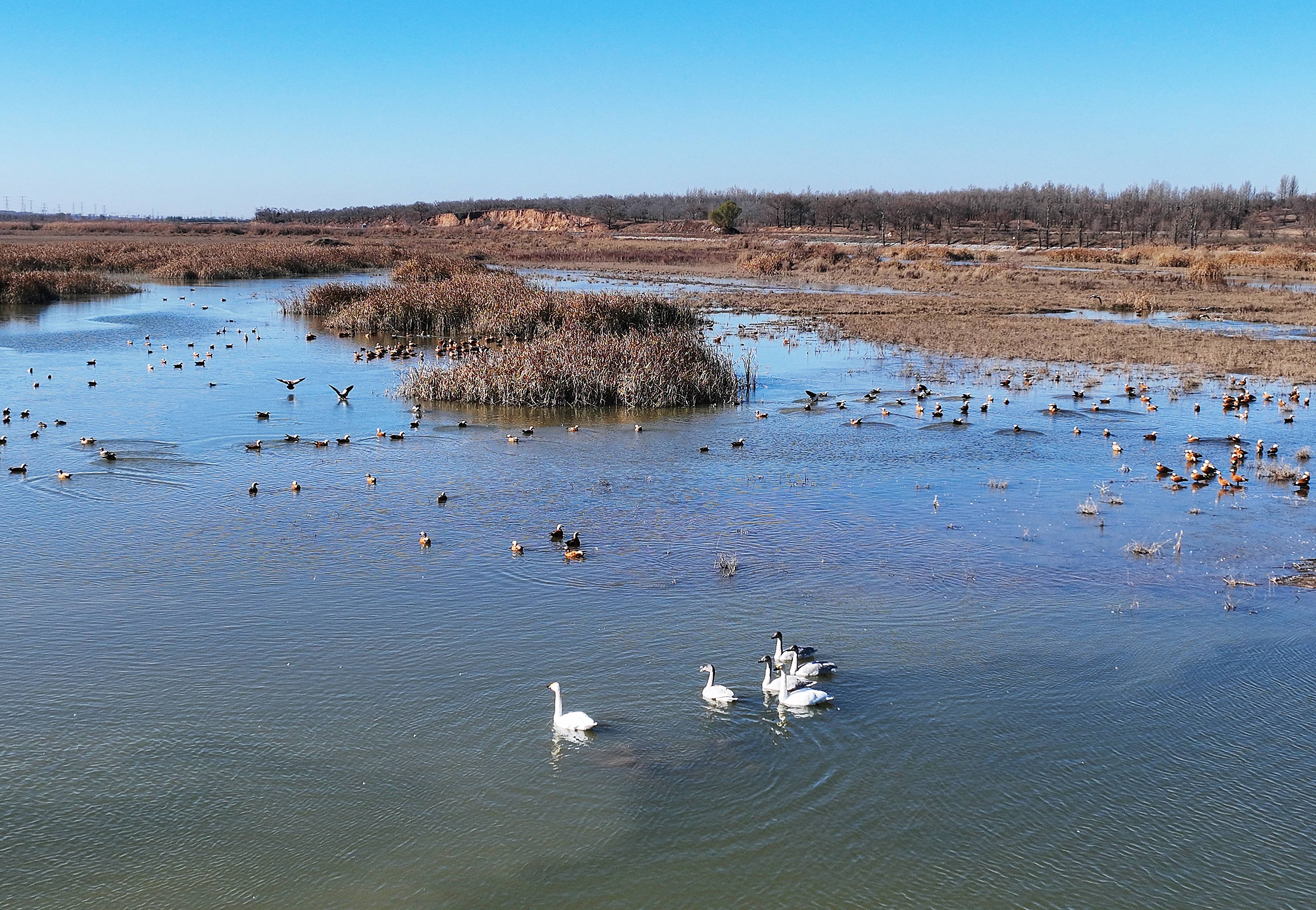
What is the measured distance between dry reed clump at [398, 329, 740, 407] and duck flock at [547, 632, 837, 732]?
15176 millimetres

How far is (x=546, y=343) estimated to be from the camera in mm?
27234

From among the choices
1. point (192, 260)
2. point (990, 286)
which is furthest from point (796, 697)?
point (192, 260)

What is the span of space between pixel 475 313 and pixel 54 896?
30891 mm

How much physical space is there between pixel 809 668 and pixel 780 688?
0.46 m

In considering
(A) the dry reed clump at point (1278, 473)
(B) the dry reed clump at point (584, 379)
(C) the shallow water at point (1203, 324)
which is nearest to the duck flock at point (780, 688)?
(A) the dry reed clump at point (1278, 473)

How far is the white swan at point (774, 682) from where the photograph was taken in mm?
9930

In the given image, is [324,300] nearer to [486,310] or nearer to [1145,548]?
[486,310]

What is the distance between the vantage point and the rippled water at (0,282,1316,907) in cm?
787

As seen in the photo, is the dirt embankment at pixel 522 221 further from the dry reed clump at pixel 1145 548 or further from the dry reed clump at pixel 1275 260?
the dry reed clump at pixel 1145 548

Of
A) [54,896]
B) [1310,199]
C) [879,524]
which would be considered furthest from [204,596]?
[1310,199]

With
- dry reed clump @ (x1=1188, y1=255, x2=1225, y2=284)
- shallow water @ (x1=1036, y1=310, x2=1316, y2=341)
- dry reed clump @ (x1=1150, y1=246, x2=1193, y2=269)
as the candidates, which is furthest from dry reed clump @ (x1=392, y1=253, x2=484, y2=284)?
dry reed clump @ (x1=1150, y1=246, x2=1193, y2=269)

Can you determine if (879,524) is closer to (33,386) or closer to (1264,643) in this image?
(1264,643)

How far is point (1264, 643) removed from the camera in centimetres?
1170

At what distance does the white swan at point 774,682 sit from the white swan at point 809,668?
6cm
